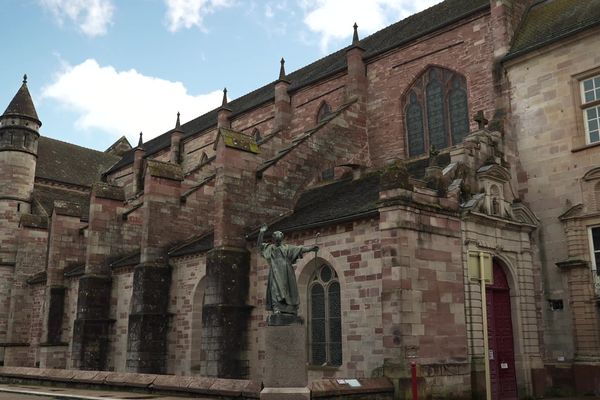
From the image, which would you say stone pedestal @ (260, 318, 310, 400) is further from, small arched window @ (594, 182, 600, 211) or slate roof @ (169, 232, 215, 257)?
slate roof @ (169, 232, 215, 257)

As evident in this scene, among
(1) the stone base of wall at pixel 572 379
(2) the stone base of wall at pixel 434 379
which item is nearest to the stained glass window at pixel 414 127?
(1) the stone base of wall at pixel 572 379

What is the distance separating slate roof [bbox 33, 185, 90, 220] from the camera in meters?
35.7

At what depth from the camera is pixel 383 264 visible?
13586mm

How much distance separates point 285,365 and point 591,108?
37.5ft

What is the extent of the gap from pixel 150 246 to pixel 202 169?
4.94m

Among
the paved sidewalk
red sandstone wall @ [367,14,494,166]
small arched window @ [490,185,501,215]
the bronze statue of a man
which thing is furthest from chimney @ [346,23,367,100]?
the paved sidewalk

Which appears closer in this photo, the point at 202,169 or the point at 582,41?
the point at 582,41

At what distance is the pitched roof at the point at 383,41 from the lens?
21906 mm

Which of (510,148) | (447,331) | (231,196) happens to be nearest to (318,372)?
(447,331)

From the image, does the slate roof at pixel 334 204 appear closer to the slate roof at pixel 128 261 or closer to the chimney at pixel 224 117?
the slate roof at pixel 128 261

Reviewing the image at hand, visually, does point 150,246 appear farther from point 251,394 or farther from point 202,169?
point 251,394

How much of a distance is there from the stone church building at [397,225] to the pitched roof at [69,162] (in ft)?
40.6

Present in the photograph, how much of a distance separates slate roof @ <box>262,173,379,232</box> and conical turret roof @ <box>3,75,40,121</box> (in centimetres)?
2298

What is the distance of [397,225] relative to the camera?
13625 millimetres
